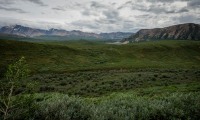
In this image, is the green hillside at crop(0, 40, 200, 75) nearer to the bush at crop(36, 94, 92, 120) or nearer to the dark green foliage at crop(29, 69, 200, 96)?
the dark green foliage at crop(29, 69, 200, 96)

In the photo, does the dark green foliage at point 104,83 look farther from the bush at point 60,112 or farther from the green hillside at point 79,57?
the green hillside at point 79,57

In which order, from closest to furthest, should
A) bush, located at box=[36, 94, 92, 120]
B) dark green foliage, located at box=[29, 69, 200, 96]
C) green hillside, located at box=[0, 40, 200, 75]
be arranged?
bush, located at box=[36, 94, 92, 120]
dark green foliage, located at box=[29, 69, 200, 96]
green hillside, located at box=[0, 40, 200, 75]

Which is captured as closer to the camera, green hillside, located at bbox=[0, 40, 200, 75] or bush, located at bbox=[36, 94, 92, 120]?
bush, located at bbox=[36, 94, 92, 120]

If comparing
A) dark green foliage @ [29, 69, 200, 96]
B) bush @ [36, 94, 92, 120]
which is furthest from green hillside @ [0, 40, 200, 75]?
bush @ [36, 94, 92, 120]

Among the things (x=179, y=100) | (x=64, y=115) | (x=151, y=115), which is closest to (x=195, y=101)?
(x=179, y=100)

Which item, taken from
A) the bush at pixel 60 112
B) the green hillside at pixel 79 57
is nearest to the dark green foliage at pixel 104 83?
the bush at pixel 60 112

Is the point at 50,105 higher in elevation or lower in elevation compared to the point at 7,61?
higher

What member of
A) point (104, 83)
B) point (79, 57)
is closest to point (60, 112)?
point (104, 83)

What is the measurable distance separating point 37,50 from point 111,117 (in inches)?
3606

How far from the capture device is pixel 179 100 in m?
10.3

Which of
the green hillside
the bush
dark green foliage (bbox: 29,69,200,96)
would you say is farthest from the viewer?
the green hillside

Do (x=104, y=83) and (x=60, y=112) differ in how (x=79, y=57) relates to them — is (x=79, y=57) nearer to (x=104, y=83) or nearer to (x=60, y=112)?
(x=104, y=83)

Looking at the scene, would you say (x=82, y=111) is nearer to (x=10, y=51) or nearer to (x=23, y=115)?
(x=23, y=115)

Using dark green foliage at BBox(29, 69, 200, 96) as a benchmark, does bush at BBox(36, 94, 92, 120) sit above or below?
above
